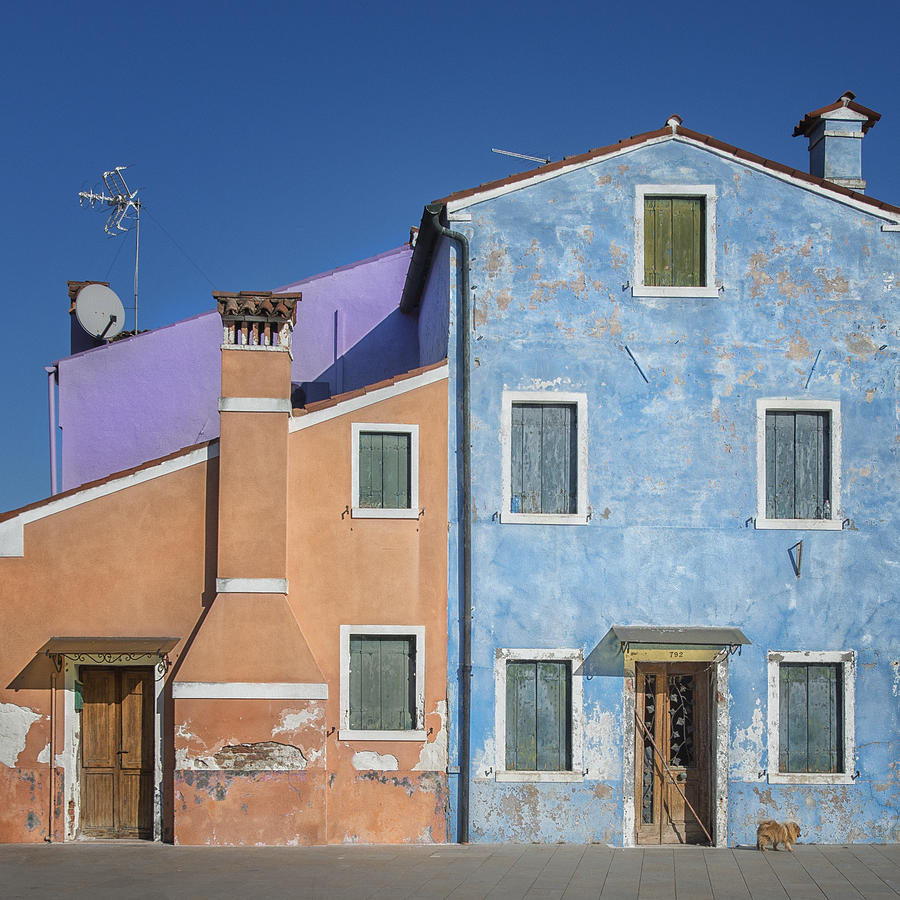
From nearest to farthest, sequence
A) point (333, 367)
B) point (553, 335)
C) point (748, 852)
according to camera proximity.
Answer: point (748, 852)
point (553, 335)
point (333, 367)

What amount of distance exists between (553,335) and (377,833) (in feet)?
21.5

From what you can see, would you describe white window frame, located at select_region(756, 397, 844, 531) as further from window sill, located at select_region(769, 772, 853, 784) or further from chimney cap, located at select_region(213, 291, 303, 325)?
chimney cap, located at select_region(213, 291, 303, 325)

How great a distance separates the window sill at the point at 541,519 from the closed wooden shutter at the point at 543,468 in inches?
4.5

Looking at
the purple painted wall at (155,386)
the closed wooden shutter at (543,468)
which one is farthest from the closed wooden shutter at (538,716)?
the purple painted wall at (155,386)

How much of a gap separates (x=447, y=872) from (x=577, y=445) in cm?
534

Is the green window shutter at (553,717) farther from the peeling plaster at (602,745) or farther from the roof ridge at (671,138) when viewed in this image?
the roof ridge at (671,138)

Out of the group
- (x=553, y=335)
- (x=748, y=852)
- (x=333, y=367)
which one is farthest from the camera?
(x=333, y=367)

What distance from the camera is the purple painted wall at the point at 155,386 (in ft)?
62.6

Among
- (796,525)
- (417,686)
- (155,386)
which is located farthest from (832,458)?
(155,386)

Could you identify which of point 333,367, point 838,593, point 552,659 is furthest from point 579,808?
point 333,367

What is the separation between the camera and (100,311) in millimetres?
19906

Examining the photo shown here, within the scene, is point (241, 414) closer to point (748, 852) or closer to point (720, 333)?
point (720, 333)

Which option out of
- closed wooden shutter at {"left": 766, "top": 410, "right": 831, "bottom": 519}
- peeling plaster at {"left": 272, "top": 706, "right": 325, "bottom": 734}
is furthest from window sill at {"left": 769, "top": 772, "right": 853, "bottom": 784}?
peeling plaster at {"left": 272, "top": 706, "right": 325, "bottom": 734}

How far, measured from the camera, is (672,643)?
13.6m
